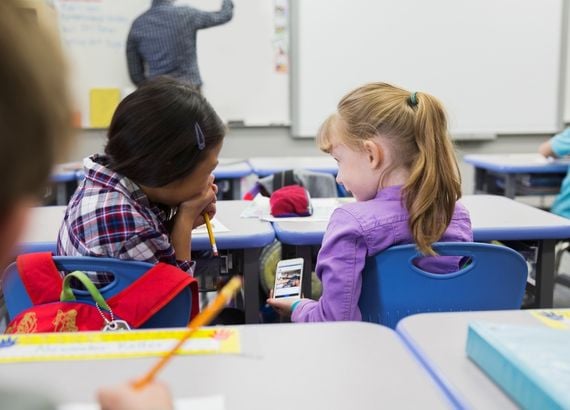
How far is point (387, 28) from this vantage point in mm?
4594

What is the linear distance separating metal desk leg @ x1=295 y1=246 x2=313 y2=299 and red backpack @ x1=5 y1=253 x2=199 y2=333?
0.66 meters

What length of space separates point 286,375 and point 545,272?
1.38 metres

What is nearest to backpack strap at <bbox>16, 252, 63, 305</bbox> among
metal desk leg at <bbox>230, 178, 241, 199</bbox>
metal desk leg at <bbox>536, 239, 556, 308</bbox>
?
metal desk leg at <bbox>536, 239, 556, 308</bbox>

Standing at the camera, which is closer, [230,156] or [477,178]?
[477,178]

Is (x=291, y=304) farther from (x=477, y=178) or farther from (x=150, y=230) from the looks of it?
(x=477, y=178)

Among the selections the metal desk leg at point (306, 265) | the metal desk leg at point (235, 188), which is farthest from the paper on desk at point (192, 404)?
the metal desk leg at point (235, 188)

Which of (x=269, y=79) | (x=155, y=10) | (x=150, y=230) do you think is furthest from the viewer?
(x=269, y=79)

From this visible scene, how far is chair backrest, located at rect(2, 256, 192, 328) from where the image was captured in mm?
1104

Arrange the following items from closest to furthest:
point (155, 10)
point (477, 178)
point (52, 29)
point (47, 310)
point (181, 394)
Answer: point (52, 29) → point (181, 394) → point (47, 310) → point (477, 178) → point (155, 10)


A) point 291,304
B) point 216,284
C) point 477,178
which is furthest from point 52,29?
point 477,178

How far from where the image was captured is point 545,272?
181 centimetres

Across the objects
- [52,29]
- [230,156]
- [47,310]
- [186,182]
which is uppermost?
[52,29]

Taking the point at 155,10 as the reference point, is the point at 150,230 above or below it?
below

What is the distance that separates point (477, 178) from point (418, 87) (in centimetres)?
135
